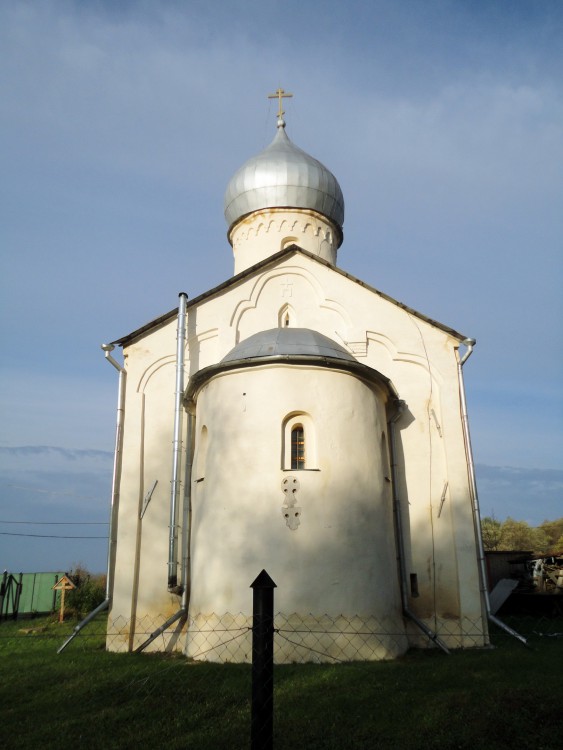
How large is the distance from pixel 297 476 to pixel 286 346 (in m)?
2.31

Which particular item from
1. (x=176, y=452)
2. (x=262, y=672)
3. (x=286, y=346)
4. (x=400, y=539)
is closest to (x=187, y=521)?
(x=176, y=452)

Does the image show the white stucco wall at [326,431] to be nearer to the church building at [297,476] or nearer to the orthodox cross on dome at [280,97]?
the church building at [297,476]

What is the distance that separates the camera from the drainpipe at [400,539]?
10.5 meters

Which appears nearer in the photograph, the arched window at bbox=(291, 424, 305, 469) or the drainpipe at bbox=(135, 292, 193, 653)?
the arched window at bbox=(291, 424, 305, 469)

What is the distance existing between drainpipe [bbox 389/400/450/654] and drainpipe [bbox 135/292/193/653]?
151 inches

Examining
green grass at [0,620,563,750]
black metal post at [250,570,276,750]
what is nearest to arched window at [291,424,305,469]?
green grass at [0,620,563,750]

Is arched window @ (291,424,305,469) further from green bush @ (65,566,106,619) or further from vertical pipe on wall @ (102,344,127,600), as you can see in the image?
green bush @ (65,566,106,619)

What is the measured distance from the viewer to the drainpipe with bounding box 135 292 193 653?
10820 mm

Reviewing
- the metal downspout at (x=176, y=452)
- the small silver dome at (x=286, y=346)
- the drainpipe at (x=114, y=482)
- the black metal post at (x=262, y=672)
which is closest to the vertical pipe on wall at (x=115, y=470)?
the drainpipe at (x=114, y=482)

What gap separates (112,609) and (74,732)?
5808 mm

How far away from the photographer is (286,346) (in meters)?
10.8

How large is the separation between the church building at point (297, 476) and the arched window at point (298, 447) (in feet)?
0.08

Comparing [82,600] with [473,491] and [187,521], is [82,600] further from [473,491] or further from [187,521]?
[473,491]

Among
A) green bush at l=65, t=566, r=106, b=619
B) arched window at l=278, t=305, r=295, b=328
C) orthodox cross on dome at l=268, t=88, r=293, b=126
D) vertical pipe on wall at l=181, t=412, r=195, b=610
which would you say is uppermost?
orthodox cross on dome at l=268, t=88, r=293, b=126
